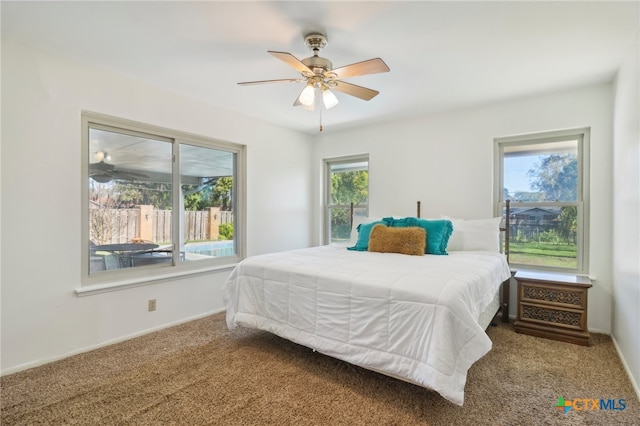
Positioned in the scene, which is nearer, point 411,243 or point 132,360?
point 132,360

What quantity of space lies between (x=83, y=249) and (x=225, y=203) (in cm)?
152

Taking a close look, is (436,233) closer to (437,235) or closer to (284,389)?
(437,235)

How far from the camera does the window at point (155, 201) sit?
270 cm

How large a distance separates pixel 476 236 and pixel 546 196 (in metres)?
0.90

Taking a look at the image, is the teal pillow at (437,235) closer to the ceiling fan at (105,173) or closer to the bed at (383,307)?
the bed at (383,307)

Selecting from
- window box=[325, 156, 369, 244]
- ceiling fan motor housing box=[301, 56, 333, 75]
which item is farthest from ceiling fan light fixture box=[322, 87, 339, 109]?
window box=[325, 156, 369, 244]

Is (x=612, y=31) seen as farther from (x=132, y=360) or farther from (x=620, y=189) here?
(x=132, y=360)

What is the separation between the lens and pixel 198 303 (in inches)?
133

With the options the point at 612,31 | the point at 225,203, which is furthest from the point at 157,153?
the point at 612,31

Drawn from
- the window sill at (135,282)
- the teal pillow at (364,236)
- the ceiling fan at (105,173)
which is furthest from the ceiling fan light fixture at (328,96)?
the window sill at (135,282)

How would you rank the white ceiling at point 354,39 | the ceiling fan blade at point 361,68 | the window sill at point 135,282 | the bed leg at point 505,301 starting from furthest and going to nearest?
the bed leg at point 505,301 < the window sill at point 135,282 < the ceiling fan blade at point 361,68 < the white ceiling at point 354,39

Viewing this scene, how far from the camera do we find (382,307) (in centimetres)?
183

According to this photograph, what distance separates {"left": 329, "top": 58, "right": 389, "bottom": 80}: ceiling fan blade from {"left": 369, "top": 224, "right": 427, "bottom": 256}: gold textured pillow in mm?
1516

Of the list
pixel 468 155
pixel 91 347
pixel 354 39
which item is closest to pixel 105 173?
pixel 91 347
